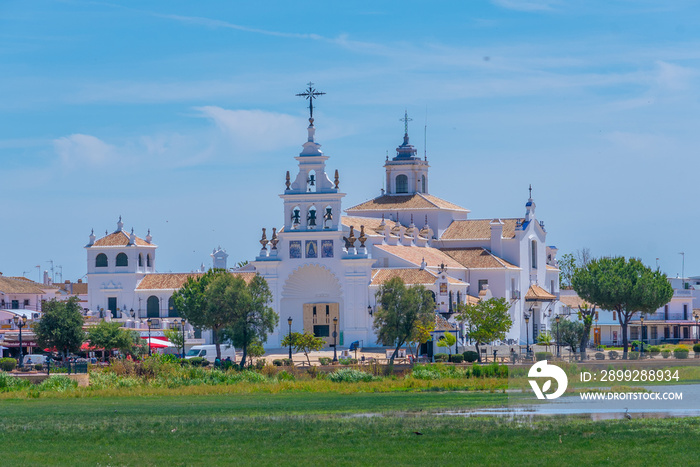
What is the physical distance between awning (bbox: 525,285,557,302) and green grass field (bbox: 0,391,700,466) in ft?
185

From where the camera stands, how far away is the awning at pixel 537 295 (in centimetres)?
9294

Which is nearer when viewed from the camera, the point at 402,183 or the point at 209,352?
the point at 209,352

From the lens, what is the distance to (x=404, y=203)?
327 ft

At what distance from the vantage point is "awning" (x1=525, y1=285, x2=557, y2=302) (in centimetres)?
9294

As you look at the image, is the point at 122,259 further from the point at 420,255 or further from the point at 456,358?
the point at 456,358

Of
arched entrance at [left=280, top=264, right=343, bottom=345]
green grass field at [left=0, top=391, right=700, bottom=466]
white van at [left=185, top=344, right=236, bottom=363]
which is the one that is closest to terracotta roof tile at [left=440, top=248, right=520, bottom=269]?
arched entrance at [left=280, top=264, right=343, bottom=345]

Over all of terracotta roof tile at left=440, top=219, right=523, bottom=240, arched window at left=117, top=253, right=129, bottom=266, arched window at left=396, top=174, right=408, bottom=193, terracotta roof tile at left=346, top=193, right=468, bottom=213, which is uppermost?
arched window at left=396, top=174, right=408, bottom=193

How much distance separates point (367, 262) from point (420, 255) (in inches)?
284

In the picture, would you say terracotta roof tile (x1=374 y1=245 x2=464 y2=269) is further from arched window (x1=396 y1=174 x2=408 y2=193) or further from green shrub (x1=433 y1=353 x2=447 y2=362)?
green shrub (x1=433 y1=353 x2=447 y2=362)

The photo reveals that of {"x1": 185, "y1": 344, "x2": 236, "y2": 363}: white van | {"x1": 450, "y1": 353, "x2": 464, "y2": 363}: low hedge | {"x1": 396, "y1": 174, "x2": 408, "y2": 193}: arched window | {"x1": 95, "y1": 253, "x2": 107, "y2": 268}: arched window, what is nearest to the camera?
{"x1": 450, "y1": 353, "x2": 464, "y2": 363}: low hedge

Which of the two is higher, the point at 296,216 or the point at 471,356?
the point at 296,216

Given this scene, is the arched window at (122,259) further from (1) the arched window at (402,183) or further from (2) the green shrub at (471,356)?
(2) the green shrub at (471,356)

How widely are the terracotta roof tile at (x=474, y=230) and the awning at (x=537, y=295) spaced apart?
438 centimetres

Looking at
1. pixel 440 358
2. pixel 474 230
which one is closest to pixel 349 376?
pixel 440 358
